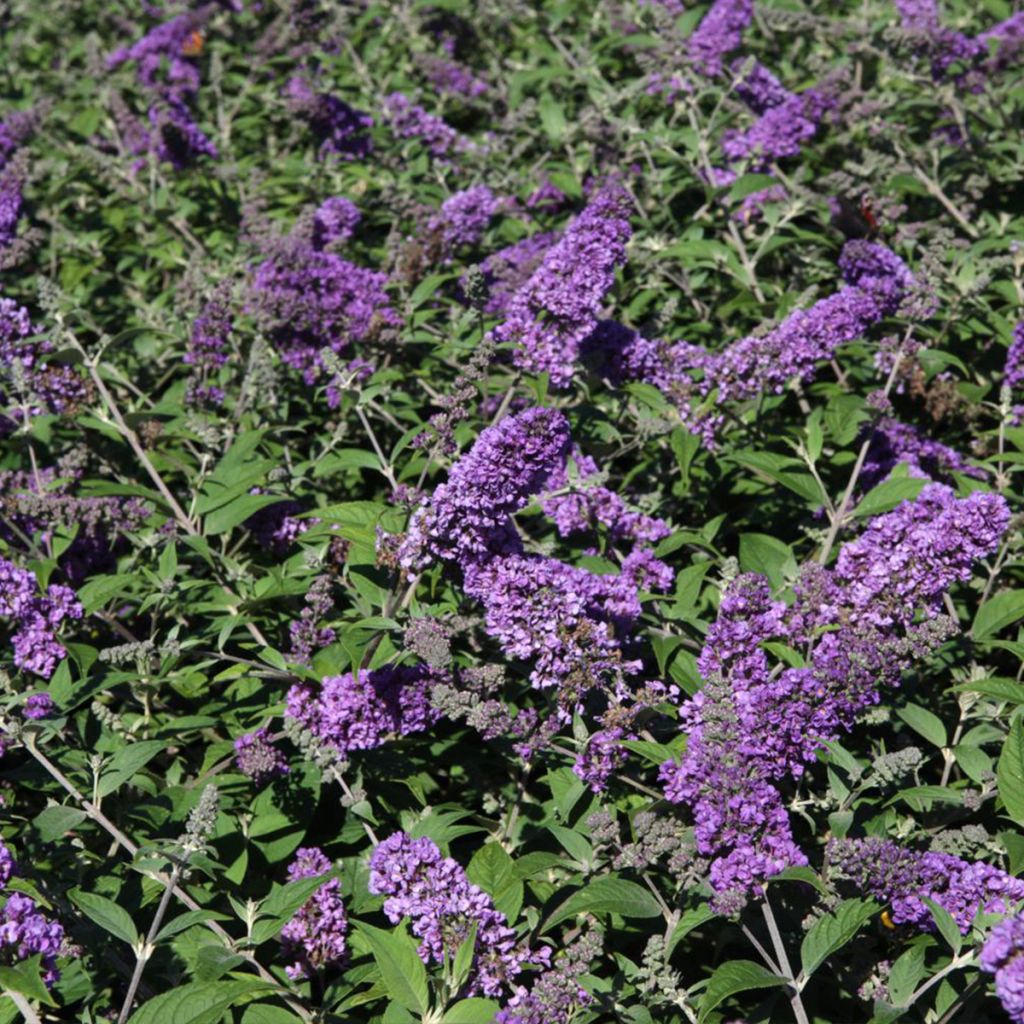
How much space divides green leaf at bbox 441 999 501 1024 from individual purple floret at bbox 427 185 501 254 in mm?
4066

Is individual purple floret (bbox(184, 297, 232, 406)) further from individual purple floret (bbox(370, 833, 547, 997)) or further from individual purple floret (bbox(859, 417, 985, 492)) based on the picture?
individual purple floret (bbox(859, 417, 985, 492))

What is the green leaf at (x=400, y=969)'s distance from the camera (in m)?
3.55

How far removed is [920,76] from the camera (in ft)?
24.8

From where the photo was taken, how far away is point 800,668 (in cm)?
413

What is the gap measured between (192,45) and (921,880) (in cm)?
831

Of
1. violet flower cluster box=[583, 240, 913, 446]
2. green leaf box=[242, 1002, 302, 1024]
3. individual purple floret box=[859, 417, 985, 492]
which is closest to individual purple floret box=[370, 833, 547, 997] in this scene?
green leaf box=[242, 1002, 302, 1024]

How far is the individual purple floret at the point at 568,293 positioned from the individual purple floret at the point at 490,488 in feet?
3.23

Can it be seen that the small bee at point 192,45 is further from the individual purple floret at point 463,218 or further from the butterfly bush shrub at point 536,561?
the individual purple floret at point 463,218

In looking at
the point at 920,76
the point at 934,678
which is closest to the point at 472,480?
the point at 934,678

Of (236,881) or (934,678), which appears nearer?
(236,881)

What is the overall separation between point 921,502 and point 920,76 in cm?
412

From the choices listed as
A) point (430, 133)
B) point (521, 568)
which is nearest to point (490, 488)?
point (521, 568)

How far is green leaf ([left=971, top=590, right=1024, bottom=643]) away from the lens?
463 centimetres

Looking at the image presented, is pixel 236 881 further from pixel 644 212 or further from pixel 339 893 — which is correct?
pixel 644 212
